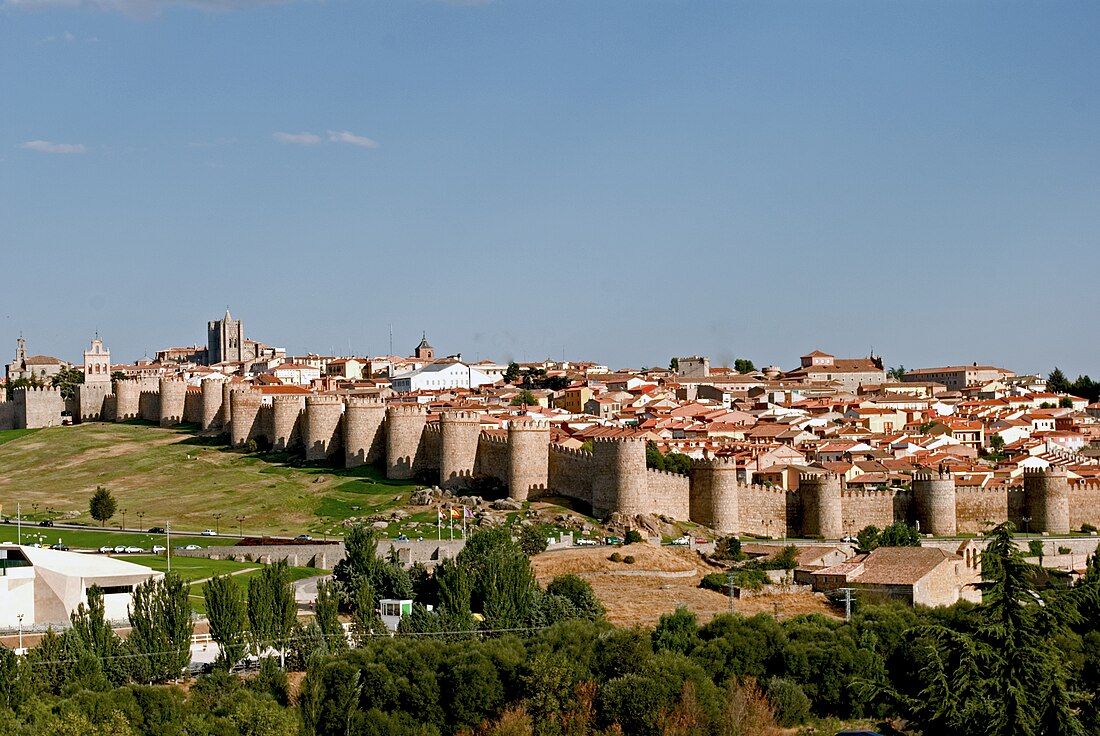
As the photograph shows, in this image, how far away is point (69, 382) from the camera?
81938 millimetres

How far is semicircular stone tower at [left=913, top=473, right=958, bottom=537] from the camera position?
50531 mm

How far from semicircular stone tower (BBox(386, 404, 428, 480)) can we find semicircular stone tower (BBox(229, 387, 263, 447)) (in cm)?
874

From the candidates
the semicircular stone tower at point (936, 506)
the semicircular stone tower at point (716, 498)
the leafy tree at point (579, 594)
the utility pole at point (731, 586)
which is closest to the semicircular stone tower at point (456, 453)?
the semicircular stone tower at point (716, 498)

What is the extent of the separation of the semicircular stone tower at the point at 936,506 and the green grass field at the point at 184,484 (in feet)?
52.9

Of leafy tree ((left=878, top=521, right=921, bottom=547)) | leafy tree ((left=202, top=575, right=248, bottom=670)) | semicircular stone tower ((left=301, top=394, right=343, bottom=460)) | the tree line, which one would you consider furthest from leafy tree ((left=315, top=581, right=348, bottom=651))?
semicircular stone tower ((left=301, top=394, right=343, bottom=460))

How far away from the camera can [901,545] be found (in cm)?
4675

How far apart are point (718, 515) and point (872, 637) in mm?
16400

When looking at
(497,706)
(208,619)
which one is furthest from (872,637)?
(208,619)

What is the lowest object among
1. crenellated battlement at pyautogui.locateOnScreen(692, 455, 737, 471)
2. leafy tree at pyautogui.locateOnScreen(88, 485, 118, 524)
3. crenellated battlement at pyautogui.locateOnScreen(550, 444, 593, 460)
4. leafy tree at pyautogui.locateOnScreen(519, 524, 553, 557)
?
leafy tree at pyautogui.locateOnScreen(519, 524, 553, 557)

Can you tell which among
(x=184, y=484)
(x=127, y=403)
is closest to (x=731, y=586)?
(x=184, y=484)

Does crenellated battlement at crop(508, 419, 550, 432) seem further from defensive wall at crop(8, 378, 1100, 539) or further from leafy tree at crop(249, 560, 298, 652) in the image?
leafy tree at crop(249, 560, 298, 652)

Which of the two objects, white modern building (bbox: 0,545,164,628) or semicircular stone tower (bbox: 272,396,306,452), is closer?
white modern building (bbox: 0,545,164,628)

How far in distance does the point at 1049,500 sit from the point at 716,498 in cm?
1087

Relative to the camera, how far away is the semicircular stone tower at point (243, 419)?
61.5m
